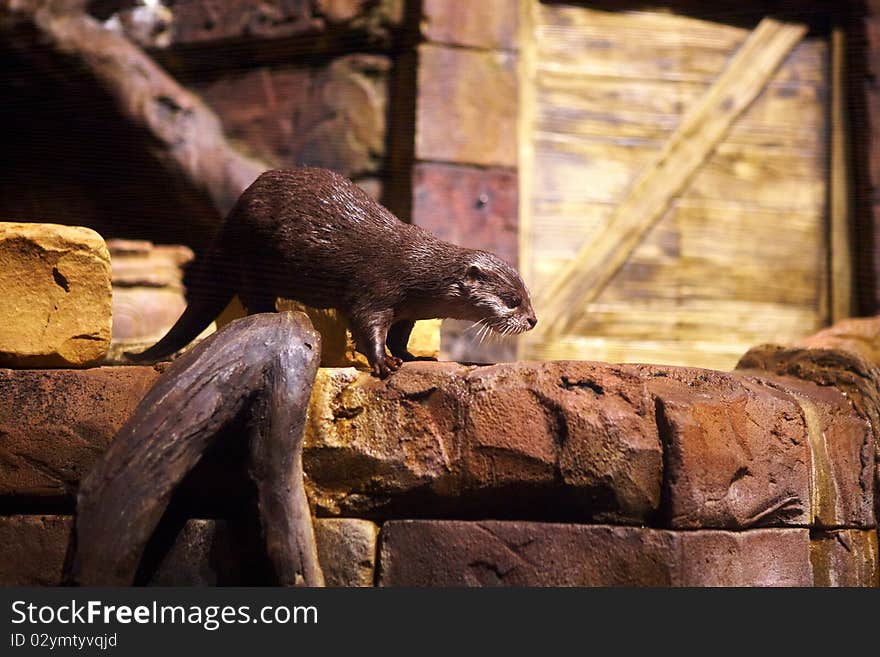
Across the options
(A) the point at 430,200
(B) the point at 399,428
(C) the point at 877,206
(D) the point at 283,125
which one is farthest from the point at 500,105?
(B) the point at 399,428

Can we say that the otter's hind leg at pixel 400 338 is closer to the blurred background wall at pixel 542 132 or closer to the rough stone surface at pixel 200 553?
the rough stone surface at pixel 200 553

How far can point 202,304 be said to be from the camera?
116 inches

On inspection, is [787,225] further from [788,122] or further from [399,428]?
[399,428]

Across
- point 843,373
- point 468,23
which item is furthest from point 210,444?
point 468,23

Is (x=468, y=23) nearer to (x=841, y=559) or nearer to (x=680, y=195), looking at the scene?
(x=680, y=195)

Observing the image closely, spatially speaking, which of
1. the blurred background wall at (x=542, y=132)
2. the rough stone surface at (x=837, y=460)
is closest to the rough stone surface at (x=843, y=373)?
the rough stone surface at (x=837, y=460)

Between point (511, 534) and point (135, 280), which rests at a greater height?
point (135, 280)

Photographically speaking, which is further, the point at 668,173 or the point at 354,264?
the point at 668,173

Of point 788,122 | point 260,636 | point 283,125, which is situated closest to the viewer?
point 260,636

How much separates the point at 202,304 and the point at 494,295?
0.86 meters

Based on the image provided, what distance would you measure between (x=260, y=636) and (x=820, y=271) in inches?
165

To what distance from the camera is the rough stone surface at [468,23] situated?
192 inches

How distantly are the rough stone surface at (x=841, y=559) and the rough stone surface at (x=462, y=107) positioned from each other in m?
2.71

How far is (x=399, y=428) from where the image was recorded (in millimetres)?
2471
